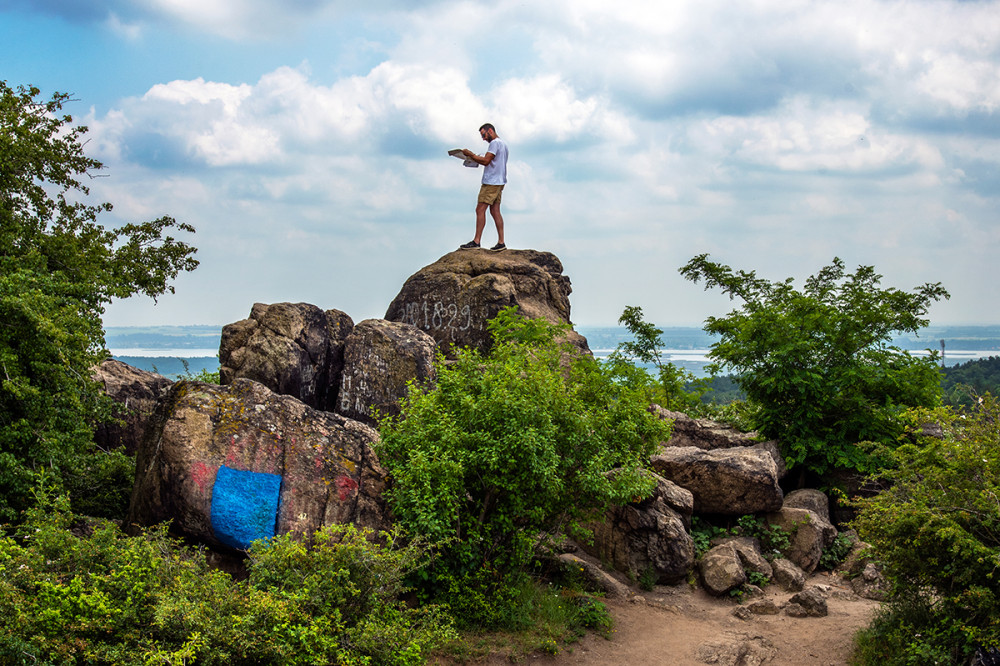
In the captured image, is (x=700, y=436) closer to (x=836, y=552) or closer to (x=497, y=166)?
(x=836, y=552)

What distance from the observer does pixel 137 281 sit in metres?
16.8

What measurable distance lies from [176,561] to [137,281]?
429 inches

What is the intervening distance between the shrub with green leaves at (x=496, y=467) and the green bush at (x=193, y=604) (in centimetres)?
123

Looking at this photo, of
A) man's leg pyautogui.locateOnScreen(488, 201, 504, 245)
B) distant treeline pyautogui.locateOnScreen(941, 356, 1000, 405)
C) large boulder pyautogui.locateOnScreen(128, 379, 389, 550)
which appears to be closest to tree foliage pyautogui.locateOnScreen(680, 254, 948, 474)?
man's leg pyautogui.locateOnScreen(488, 201, 504, 245)

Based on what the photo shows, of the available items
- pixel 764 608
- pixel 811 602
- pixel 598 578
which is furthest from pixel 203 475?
pixel 811 602

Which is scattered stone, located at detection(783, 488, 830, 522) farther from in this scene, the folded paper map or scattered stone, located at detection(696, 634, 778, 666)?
the folded paper map

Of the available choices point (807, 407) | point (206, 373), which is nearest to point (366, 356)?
point (206, 373)

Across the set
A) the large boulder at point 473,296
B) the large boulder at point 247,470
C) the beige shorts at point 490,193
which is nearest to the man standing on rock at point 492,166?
the beige shorts at point 490,193

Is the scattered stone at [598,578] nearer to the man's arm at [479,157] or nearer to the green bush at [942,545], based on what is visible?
the green bush at [942,545]

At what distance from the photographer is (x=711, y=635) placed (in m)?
10.6

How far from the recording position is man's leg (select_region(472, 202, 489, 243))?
1823 cm

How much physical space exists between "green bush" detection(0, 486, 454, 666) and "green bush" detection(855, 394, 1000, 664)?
5196mm

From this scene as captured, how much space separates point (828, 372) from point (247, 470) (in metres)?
11.6

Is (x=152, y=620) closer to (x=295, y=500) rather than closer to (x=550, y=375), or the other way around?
(x=295, y=500)
